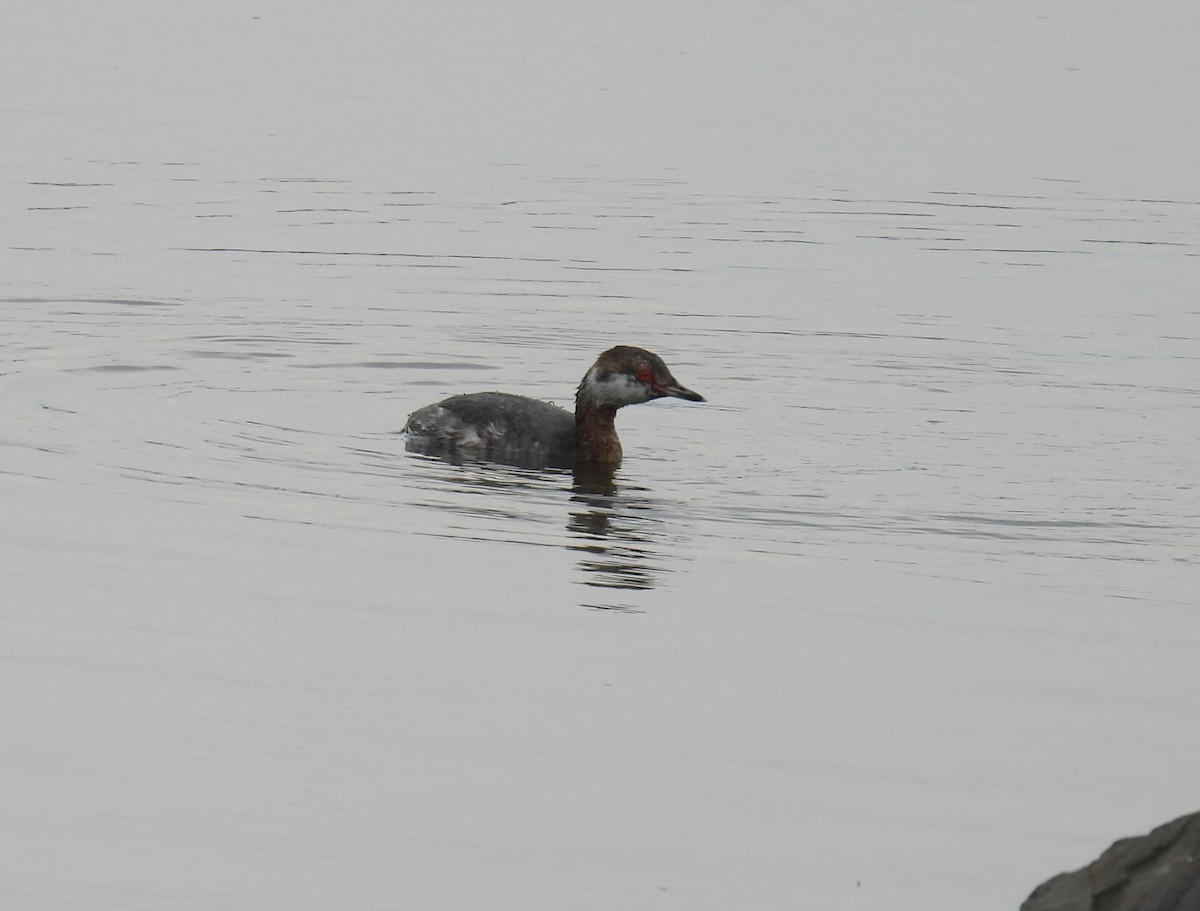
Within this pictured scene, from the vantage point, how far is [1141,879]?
515cm

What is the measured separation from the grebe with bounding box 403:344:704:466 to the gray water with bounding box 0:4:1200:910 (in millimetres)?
274

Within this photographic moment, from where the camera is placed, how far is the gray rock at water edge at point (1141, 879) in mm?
5016

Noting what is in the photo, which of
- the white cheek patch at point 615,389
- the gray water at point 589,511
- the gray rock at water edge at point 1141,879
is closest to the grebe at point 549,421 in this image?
the white cheek patch at point 615,389

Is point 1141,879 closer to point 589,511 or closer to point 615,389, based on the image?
point 589,511

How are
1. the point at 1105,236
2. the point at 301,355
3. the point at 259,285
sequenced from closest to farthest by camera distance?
the point at 301,355 < the point at 259,285 < the point at 1105,236

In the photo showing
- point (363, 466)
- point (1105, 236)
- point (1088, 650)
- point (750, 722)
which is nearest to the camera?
point (750, 722)

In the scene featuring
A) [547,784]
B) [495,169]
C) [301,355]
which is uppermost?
[495,169]

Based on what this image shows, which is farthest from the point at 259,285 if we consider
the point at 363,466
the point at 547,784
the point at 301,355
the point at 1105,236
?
the point at 547,784

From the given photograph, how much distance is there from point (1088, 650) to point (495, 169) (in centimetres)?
1591

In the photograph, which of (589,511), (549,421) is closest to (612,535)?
(589,511)

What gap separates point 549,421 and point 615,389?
0.44 m

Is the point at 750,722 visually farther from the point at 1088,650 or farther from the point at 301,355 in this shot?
the point at 301,355

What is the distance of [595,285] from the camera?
1884 cm

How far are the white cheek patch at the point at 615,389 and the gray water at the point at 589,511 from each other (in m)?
0.44
